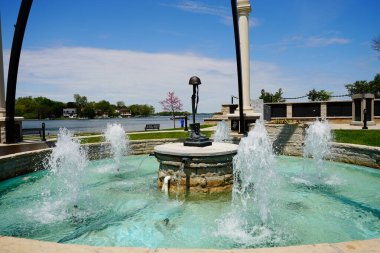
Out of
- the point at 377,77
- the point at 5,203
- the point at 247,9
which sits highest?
the point at 377,77

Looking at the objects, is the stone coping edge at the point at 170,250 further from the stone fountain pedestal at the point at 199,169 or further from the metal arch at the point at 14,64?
the metal arch at the point at 14,64

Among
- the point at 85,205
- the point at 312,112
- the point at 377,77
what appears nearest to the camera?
the point at 85,205

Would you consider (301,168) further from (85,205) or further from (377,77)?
(377,77)

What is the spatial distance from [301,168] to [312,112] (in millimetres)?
19047

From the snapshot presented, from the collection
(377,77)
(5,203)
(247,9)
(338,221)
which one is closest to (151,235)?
(338,221)

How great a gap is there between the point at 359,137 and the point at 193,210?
12082 mm

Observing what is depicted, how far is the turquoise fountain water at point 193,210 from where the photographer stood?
5156 millimetres

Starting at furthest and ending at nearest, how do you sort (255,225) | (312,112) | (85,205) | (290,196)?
(312,112) < (290,196) < (85,205) < (255,225)

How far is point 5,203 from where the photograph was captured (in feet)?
23.9

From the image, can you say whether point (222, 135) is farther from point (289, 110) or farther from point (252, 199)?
point (289, 110)

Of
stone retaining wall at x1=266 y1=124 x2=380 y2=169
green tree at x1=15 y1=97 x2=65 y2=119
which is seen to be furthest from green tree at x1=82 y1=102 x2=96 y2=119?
stone retaining wall at x1=266 y1=124 x2=380 y2=169

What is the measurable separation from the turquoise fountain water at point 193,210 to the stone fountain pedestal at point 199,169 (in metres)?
0.29

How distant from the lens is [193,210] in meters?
6.61

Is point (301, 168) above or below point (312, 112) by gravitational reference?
below
